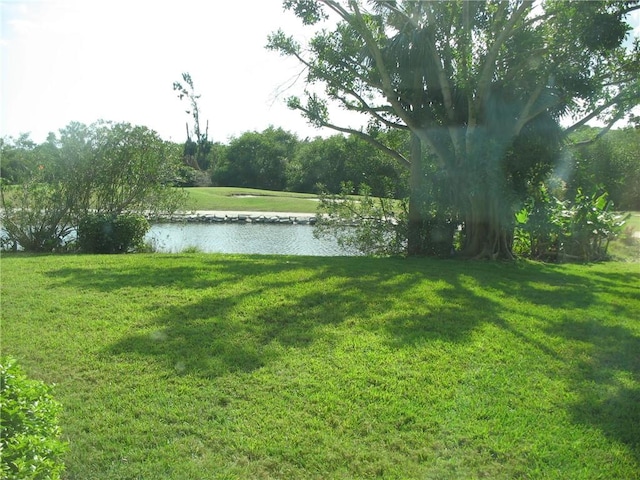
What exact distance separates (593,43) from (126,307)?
8084mm

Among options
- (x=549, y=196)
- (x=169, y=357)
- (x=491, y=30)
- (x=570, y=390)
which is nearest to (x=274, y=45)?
(x=491, y=30)

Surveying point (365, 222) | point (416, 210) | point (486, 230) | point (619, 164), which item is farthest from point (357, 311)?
point (619, 164)

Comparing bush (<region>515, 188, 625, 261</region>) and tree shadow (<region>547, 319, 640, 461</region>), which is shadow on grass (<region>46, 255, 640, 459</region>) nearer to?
tree shadow (<region>547, 319, 640, 461</region>)

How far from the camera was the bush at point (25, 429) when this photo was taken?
1.97 metres

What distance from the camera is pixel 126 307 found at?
5.26 m

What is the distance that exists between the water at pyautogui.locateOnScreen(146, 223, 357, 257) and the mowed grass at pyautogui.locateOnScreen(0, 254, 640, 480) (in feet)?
20.6

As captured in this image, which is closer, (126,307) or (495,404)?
(495,404)

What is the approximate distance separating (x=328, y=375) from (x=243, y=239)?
12599mm

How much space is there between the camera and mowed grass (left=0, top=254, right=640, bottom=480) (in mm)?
2818

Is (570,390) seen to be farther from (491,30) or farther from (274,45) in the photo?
(274,45)

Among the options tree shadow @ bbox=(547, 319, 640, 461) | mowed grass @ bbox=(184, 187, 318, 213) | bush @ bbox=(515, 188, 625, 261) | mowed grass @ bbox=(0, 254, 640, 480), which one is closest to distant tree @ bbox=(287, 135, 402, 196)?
mowed grass @ bbox=(184, 187, 318, 213)

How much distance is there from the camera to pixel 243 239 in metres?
16.1

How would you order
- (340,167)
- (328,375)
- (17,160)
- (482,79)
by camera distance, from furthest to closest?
(340,167)
(17,160)
(482,79)
(328,375)

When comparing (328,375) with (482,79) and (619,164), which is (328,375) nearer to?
(482,79)
